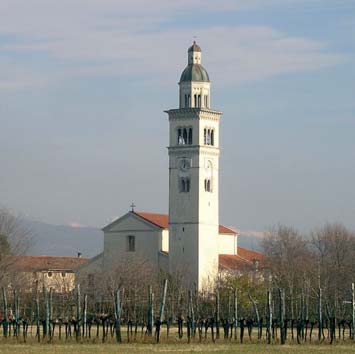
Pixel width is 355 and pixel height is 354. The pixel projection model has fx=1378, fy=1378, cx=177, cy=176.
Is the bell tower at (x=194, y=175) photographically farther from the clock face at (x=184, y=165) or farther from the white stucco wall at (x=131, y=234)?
the white stucco wall at (x=131, y=234)

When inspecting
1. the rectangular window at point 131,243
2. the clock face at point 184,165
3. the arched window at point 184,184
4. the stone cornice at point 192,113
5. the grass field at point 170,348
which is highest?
the stone cornice at point 192,113

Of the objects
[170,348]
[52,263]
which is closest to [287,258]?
[52,263]

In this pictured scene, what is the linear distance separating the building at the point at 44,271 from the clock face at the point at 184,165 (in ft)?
49.3

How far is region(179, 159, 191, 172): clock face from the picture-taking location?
12800 cm

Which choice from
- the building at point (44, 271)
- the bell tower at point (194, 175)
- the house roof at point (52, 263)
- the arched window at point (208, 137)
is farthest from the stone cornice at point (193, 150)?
the house roof at point (52, 263)

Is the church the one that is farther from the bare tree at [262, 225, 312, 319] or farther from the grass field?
the grass field

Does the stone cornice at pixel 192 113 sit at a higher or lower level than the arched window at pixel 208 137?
higher

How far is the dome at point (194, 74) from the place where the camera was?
12850cm

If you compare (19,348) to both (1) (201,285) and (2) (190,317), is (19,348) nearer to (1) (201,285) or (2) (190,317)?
(2) (190,317)

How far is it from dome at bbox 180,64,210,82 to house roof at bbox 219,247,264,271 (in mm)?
17394

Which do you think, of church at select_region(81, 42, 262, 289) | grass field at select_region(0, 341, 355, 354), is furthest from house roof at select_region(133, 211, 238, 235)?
grass field at select_region(0, 341, 355, 354)

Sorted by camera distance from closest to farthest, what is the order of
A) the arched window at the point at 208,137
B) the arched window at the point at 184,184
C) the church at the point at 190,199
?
1. the church at the point at 190,199
2. the arched window at the point at 184,184
3. the arched window at the point at 208,137

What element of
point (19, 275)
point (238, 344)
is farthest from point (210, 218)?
point (238, 344)

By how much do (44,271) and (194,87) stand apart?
24857 millimetres
